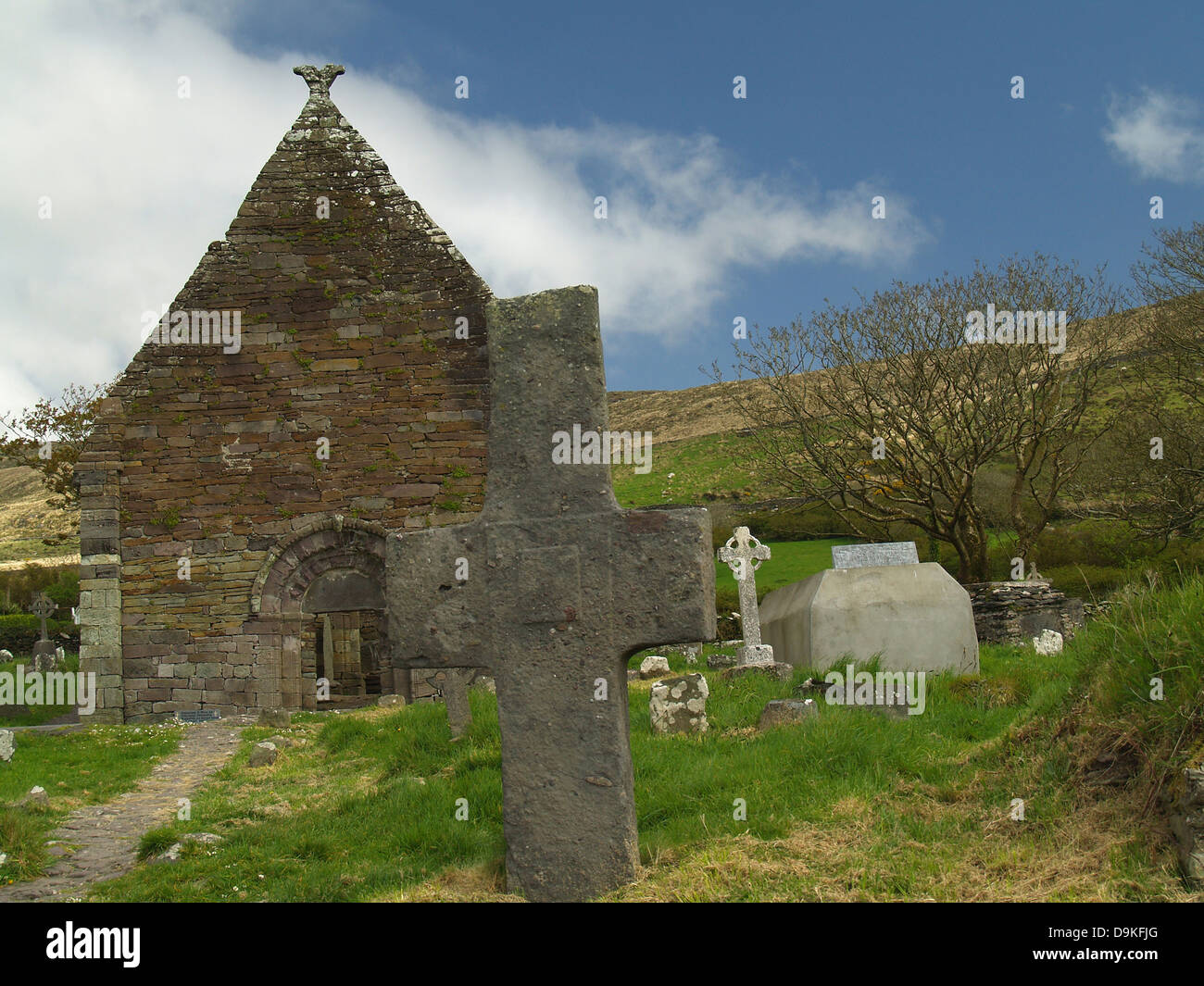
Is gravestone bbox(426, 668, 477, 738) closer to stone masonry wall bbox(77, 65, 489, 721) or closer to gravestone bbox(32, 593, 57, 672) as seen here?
stone masonry wall bbox(77, 65, 489, 721)

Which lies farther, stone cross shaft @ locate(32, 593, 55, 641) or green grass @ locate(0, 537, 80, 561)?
green grass @ locate(0, 537, 80, 561)

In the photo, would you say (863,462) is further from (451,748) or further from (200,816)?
(200,816)

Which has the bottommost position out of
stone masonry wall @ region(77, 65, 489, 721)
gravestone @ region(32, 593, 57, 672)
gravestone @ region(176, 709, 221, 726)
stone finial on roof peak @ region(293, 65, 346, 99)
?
gravestone @ region(176, 709, 221, 726)

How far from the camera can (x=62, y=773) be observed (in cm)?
1059

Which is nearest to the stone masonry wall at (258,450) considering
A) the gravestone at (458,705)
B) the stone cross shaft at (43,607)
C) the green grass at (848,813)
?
the gravestone at (458,705)

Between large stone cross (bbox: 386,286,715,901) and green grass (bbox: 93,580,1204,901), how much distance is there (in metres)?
0.38

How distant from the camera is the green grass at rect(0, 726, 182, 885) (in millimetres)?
6852

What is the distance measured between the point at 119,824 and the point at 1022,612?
14.7 metres

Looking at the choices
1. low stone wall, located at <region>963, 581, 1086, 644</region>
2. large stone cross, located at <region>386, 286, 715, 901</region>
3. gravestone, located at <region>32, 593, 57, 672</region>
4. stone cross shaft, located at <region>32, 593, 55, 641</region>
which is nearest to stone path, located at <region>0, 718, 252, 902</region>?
large stone cross, located at <region>386, 286, 715, 901</region>

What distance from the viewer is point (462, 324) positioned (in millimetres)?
15930

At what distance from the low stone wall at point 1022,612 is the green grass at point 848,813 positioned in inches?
372

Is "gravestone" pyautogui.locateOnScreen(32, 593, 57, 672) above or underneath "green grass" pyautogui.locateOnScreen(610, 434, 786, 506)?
underneath

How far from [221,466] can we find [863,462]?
14.5 meters

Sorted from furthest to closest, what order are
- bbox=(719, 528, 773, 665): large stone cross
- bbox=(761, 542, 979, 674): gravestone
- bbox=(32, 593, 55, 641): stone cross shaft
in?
1. bbox=(32, 593, 55, 641): stone cross shaft
2. bbox=(719, 528, 773, 665): large stone cross
3. bbox=(761, 542, 979, 674): gravestone
